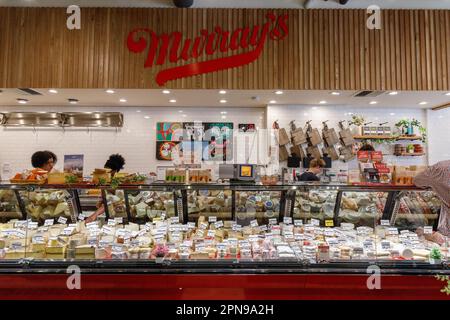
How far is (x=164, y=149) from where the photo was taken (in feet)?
22.0

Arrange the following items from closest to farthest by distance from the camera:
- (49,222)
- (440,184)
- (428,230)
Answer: (440,184)
(428,230)
(49,222)

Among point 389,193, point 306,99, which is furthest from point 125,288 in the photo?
point 306,99

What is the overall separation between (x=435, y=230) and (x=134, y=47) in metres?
5.24

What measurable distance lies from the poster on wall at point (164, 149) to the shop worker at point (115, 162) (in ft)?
2.59

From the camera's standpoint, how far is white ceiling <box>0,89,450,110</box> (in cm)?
546

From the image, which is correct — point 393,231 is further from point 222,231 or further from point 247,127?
point 247,127

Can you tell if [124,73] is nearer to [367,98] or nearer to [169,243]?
[169,243]

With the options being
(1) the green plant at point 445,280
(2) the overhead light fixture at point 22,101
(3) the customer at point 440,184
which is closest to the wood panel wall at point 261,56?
(2) the overhead light fixture at point 22,101

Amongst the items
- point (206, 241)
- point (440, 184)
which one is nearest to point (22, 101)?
point (206, 241)

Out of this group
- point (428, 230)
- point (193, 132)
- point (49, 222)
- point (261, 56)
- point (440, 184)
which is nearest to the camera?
point (440, 184)

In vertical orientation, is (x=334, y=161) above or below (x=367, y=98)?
below

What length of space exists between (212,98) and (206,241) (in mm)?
3655
